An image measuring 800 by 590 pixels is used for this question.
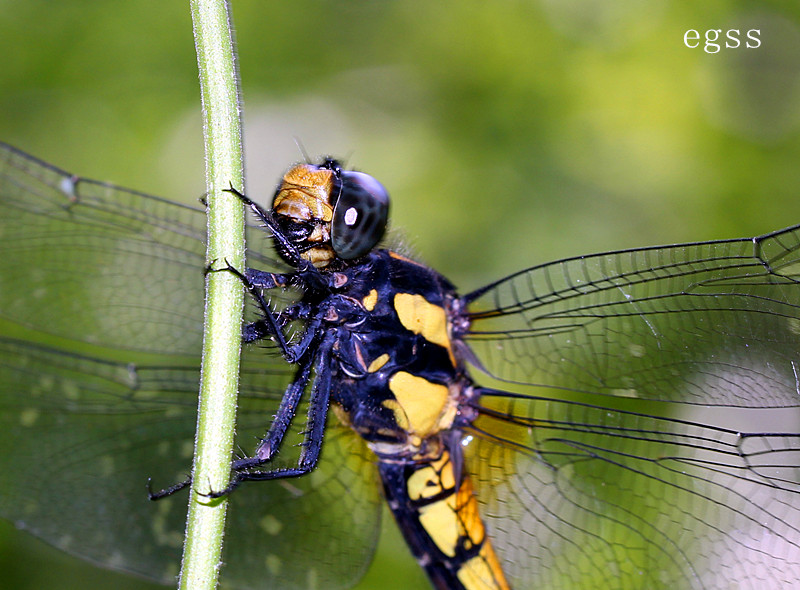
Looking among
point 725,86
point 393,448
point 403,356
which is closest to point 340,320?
point 403,356

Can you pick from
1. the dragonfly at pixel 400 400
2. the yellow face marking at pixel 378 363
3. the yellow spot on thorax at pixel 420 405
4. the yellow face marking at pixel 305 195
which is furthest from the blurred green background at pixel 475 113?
the yellow face marking at pixel 305 195

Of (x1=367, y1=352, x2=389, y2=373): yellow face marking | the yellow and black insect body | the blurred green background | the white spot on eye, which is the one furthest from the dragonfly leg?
the blurred green background

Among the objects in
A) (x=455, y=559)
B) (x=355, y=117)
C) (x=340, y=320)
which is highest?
(x=355, y=117)

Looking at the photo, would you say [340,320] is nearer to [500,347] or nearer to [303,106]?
[500,347]

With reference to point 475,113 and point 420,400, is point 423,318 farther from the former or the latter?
point 475,113

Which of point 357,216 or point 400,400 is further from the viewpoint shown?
point 400,400

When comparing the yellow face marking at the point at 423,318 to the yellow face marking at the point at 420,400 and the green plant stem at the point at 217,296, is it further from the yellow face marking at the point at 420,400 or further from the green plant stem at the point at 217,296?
the green plant stem at the point at 217,296

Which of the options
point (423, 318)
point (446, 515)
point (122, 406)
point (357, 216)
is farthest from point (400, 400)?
point (122, 406)
